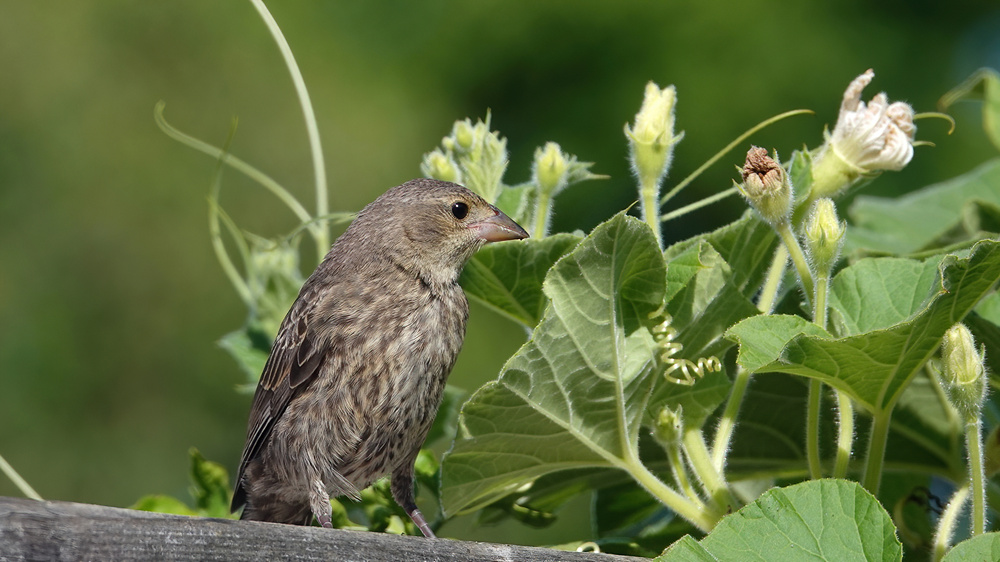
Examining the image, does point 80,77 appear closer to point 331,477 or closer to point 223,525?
point 331,477

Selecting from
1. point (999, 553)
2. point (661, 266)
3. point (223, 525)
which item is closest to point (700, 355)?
point (661, 266)

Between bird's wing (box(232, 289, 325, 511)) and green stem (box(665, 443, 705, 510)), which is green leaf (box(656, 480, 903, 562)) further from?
bird's wing (box(232, 289, 325, 511))

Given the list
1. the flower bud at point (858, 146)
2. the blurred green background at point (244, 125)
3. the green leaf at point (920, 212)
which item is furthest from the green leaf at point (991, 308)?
the blurred green background at point (244, 125)

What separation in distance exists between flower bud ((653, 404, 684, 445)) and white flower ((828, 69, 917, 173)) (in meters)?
0.49

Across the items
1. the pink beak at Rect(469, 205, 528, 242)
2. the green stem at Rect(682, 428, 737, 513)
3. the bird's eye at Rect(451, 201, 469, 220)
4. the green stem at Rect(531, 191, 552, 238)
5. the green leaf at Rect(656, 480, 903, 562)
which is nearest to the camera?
the green leaf at Rect(656, 480, 903, 562)

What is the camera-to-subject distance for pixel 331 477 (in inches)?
81.4

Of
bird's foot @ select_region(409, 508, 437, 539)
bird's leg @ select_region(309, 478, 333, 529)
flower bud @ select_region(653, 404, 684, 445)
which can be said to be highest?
bird's leg @ select_region(309, 478, 333, 529)

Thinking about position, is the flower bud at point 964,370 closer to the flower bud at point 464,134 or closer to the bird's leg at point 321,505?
the flower bud at point 464,134

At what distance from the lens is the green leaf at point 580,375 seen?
4.77 feet

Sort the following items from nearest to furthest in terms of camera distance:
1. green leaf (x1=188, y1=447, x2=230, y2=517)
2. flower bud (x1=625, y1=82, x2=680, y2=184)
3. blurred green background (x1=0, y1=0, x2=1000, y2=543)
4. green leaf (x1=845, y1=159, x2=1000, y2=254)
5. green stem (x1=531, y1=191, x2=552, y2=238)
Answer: flower bud (x1=625, y1=82, x2=680, y2=184) → green stem (x1=531, y1=191, x2=552, y2=238) → green leaf (x1=188, y1=447, x2=230, y2=517) → green leaf (x1=845, y1=159, x2=1000, y2=254) → blurred green background (x1=0, y1=0, x2=1000, y2=543)

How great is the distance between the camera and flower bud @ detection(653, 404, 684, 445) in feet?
5.07

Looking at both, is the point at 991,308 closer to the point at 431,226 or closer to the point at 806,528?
the point at 806,528

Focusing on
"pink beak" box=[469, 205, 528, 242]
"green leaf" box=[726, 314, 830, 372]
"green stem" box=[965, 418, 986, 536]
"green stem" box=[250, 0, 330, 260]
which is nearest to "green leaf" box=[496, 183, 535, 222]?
"pink beak" box=[469, 205, 528, 242]

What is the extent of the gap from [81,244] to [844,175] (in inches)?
308
